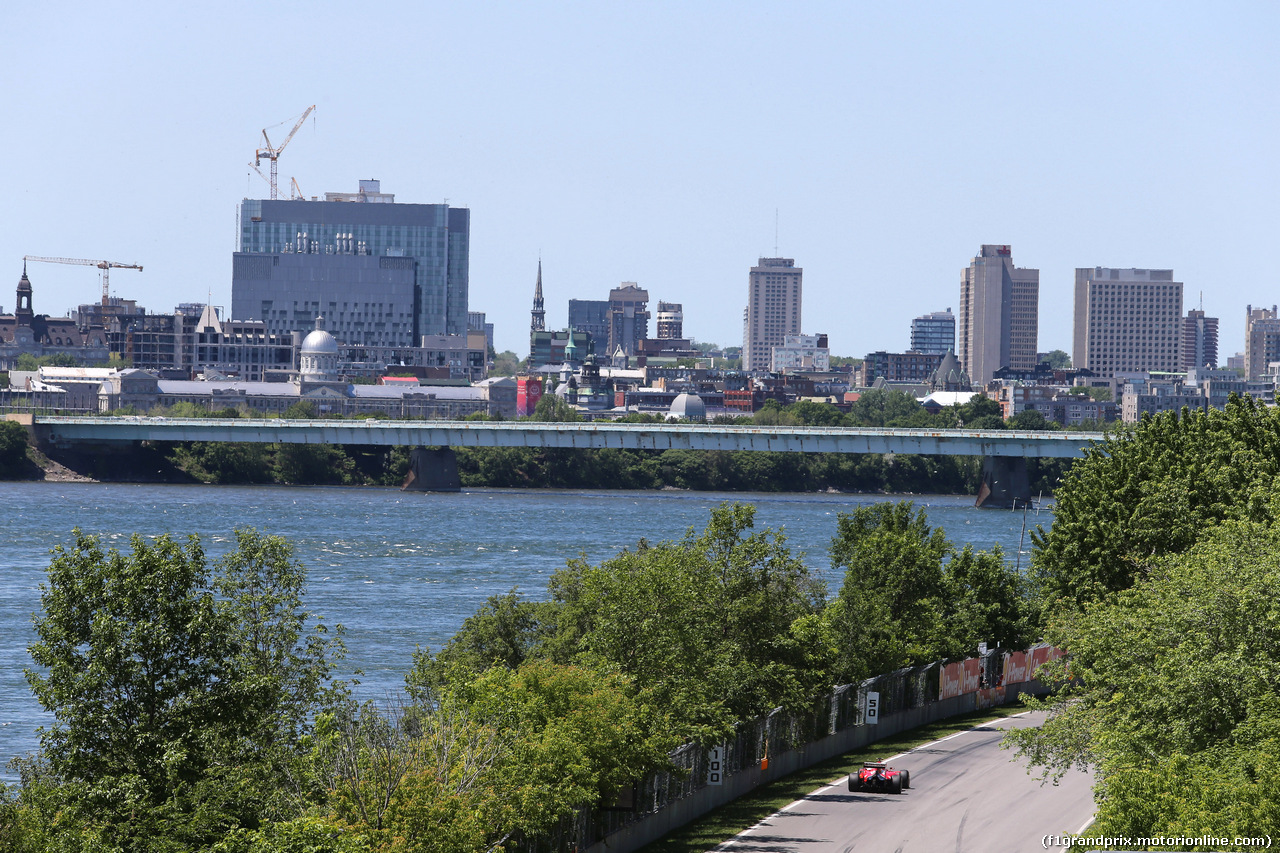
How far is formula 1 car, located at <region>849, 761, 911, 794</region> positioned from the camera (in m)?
43.1

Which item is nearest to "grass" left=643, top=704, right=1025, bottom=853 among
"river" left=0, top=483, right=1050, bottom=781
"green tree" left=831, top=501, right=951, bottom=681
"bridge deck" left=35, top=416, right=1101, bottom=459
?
"green tree" left=831, top=501, right=951, bottom=681

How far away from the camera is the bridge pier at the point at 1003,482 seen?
161500 millimetres

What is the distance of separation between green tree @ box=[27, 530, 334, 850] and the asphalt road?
12242mm

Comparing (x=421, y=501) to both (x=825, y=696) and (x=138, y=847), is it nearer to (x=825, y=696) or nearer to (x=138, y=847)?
(x=825, y=696)

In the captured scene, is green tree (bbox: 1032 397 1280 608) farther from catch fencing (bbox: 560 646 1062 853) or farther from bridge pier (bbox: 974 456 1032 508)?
bridge pier (bbox: 974 456 1032 508)

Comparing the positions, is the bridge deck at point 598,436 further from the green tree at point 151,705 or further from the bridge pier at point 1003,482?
the green tree at point 151,705

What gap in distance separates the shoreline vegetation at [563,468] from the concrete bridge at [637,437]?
4375mm

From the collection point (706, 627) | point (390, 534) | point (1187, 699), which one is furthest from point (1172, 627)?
point (390, 534)

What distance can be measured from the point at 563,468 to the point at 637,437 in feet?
65.5

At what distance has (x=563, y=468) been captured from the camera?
18138 cm

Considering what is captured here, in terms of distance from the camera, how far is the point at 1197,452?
55.2 meters

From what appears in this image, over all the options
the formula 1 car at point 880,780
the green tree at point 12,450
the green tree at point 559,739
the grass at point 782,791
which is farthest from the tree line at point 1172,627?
the green tree at point 12,450

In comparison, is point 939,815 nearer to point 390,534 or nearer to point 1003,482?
point 390,534

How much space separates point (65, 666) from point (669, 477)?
15671cm
